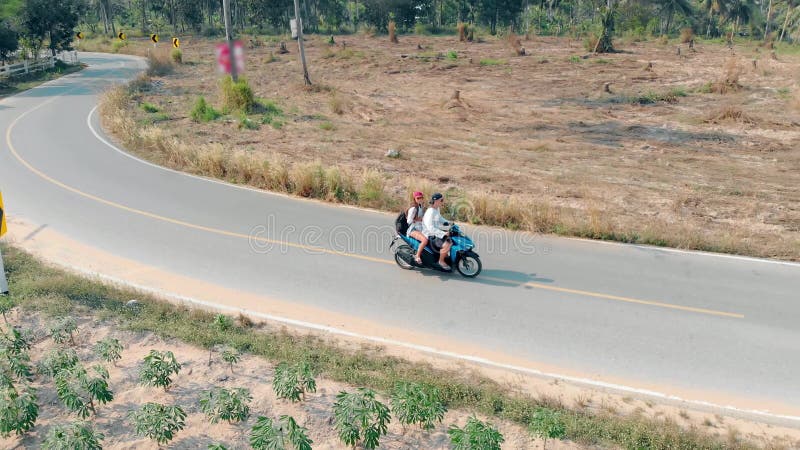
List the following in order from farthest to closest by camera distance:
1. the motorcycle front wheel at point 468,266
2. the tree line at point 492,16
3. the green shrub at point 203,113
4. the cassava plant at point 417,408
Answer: the tree line at point 492,16, the green shrub at point 203,113, the motorcycle front wheel at point 468,266, the cassava plant at point 417,408

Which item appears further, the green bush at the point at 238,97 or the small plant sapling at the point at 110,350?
the green bush at the point at 238,97

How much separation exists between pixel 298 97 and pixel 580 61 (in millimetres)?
20099

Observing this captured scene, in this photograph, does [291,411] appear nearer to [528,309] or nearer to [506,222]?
[528,309]

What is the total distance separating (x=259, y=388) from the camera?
26.5ft

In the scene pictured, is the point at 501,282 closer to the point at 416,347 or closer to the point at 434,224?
the point at 434,224

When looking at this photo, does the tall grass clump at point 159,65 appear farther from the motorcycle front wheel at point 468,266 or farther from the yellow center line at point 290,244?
the motorcycle front wheel at point 468,266

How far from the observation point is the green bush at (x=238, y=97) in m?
27.5

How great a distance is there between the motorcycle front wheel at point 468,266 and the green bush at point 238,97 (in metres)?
18.5

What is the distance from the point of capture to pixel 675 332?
9602 mm

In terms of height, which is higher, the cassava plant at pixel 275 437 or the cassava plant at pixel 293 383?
the cassava plant at pixel 275 437

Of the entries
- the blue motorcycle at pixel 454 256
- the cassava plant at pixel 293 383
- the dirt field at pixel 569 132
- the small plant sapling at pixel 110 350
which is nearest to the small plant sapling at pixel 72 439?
the small plant sapling at pixel 110 350

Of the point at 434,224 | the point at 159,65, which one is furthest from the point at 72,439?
the point at 159,65

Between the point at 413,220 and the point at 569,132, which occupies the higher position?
the point at 413,220

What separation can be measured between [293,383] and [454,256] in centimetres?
468
